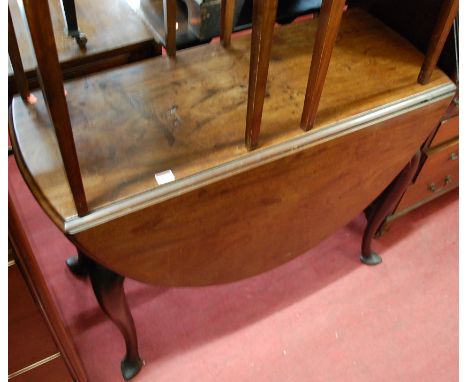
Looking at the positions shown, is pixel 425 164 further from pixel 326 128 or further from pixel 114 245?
pixel 114 245

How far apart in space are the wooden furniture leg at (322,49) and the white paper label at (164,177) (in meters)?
0.28

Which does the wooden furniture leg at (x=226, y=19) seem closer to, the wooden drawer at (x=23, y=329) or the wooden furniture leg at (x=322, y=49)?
the wooden furniture leg at (x=322, y=49)

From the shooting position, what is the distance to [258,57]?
72 centimetres

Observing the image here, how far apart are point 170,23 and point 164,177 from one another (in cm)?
38

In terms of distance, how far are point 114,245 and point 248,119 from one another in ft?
1.06

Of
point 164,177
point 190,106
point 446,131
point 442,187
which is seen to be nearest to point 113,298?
point 164,177

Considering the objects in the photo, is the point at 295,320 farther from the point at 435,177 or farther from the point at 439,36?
the point at 439,36

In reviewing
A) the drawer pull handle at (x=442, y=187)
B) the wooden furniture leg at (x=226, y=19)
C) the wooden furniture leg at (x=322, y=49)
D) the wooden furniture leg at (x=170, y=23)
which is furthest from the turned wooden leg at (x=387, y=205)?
the wooden furniture leg at (x=170, y=23)

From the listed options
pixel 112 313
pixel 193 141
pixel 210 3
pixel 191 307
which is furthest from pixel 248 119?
pixel 191 307

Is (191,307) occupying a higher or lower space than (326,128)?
lower

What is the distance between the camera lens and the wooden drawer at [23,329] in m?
0.75

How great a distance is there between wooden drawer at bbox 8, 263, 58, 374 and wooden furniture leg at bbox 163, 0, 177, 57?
22.4 inches

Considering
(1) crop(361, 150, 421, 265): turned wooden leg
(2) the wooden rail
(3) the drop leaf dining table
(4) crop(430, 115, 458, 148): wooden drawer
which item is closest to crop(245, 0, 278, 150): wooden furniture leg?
(3) the drop leaf dining table

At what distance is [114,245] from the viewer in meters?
0.82
